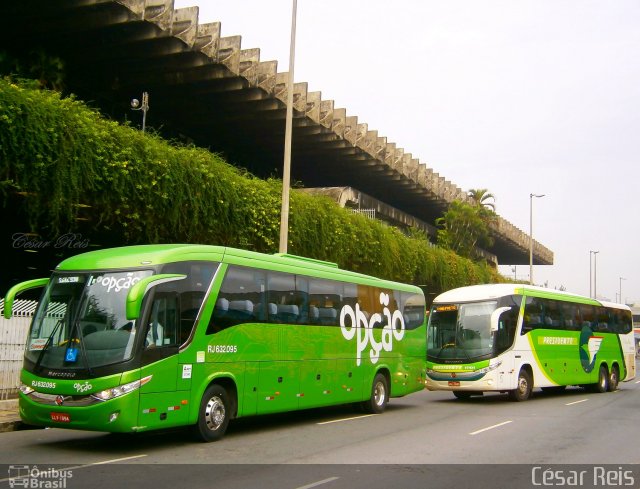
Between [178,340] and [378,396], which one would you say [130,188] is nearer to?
[178,340]

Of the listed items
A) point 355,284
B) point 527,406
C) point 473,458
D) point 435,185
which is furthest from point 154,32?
point 435,185

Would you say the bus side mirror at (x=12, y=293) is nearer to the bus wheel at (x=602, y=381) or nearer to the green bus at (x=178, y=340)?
the green bus at (x=178, y=340)

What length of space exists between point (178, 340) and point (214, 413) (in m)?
1.51

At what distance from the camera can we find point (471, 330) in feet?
66.8

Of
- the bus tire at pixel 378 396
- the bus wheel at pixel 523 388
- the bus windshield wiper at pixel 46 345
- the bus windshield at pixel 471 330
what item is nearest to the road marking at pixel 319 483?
the bus windshield wiper at pixel 46 345

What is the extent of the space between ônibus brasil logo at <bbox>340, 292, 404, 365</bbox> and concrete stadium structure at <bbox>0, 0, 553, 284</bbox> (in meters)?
13.3

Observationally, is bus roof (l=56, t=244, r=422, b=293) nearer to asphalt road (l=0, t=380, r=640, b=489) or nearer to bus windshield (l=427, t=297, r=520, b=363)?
asphalt road (l=0, t=380, r=640, b=489)

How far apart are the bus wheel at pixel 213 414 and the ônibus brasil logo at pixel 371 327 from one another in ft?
14.4

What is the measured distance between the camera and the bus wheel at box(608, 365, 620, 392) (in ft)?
87.5

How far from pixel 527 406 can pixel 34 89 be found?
595 inches

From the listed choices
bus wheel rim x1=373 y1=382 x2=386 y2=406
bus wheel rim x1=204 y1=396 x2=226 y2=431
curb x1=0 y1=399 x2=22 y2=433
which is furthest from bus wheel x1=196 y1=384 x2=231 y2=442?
bus wheel rim x1=373 y1=382 x2=386 y2=406

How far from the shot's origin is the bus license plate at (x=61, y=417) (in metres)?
10.0

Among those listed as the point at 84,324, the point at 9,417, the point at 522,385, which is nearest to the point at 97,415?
the point at 84,324

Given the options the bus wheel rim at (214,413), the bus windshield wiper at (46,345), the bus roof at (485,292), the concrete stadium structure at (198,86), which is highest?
the concrete stadium structure at (198,86)
